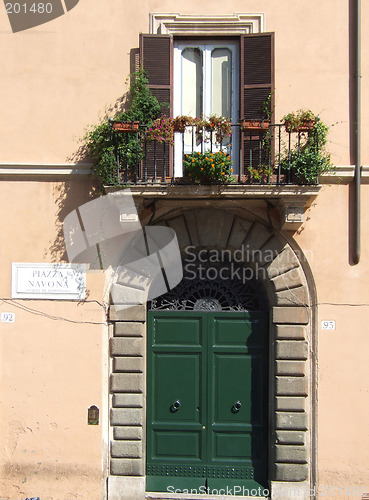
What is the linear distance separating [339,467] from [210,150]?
4.14 metres

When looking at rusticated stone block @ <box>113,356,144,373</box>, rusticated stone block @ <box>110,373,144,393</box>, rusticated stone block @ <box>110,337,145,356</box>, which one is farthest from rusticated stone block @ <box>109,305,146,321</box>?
rusticated stone block @ <box>110,373,144,393</box>

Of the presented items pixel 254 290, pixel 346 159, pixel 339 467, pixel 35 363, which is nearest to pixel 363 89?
pixel 346 159

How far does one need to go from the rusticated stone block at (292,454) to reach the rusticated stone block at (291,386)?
2.11 ft

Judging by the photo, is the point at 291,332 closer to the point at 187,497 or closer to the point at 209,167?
the point at 209,167

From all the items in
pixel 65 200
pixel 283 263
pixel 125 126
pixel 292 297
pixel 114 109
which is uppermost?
pixel 114 109

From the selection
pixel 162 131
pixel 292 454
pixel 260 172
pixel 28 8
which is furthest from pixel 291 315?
pixel 28 8

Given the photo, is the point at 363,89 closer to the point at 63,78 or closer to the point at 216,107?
the point at 216,107

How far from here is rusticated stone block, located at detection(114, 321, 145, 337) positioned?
700cm

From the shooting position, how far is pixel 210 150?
6.57 meters

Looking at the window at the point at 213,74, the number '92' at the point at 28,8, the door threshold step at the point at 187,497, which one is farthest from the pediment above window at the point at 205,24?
the door threshold step at the point at 187,497

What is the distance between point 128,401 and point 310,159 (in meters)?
3.69

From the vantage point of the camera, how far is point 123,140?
672 centimetres

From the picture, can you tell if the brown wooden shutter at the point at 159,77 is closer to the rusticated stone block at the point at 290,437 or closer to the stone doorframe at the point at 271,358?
the stone doorframe at the point at 271,358

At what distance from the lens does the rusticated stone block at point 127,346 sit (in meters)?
6.98
